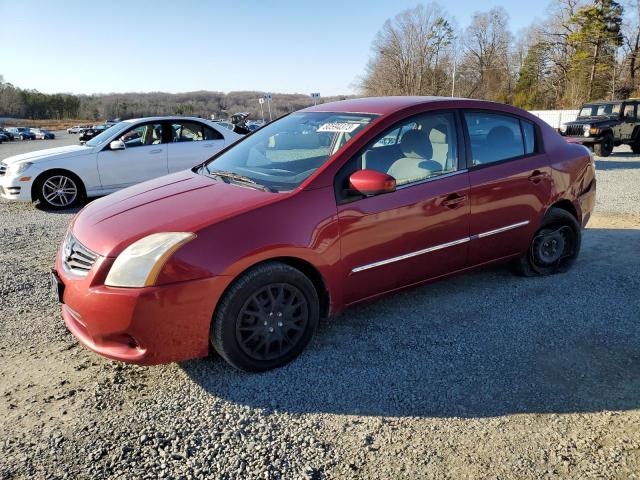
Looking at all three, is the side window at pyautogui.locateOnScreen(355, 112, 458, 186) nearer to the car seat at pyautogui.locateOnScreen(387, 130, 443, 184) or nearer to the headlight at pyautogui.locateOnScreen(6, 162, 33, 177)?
the car seat at pyautogui.locateOnScreen(387, 130, 443, 184)

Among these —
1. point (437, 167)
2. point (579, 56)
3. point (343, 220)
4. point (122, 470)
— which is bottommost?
point (122, 470)

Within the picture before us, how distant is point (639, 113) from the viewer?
15586 mm

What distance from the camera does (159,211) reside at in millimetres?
2980

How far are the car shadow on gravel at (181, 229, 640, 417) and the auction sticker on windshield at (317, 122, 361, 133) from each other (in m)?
1.44

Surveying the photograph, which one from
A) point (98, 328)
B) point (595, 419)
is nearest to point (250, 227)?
point (98, 328)

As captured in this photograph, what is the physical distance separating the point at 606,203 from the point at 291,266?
22.7ft

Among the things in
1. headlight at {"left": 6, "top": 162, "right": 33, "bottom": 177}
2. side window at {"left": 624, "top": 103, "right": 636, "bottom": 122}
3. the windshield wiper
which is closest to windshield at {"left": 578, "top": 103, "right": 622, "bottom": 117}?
side window at {"left": 624, "top": 103, "right": 636, "bottom": 122}

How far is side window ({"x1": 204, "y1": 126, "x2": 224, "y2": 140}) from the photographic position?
29.9ft

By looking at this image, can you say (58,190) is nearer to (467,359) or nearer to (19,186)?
(19,186)

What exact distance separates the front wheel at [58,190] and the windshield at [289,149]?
210 inches

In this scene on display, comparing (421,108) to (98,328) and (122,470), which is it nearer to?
(98,328)

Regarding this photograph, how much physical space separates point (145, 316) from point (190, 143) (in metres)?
6.89

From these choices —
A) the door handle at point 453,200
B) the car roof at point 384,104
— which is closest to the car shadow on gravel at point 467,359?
the door handle at point 453,200

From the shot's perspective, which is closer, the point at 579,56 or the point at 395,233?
the point at 395,233
